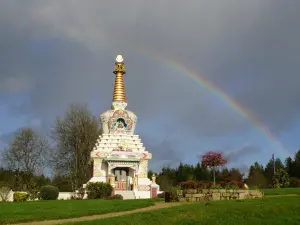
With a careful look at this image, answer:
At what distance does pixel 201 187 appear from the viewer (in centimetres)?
2659

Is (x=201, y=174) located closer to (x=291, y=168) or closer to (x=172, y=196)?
(x=291, y=168)

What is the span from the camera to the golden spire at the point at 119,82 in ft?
199

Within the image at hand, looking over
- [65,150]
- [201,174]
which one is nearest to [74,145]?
[65,150]

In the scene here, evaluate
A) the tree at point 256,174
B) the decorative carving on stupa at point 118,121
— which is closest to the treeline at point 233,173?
the tree at point 256,174

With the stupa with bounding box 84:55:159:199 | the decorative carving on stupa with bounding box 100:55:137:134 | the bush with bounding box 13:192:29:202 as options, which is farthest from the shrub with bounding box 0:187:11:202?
the decorative carving on stupa with bounding box 100:55:137:134

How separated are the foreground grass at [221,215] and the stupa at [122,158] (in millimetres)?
28163

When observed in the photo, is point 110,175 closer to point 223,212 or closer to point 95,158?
point 95,158

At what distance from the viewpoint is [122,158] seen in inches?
1996

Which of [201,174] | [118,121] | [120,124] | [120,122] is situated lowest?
[201,174]

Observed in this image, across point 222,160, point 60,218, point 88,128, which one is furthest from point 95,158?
point 60,218

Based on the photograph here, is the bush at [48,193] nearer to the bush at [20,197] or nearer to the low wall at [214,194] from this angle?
the bush at [20,197]

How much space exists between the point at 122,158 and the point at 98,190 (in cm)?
1233

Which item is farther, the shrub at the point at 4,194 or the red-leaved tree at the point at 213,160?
the shrub at the point at 4,194

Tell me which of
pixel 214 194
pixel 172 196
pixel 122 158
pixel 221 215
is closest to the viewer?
pixel 221 215
